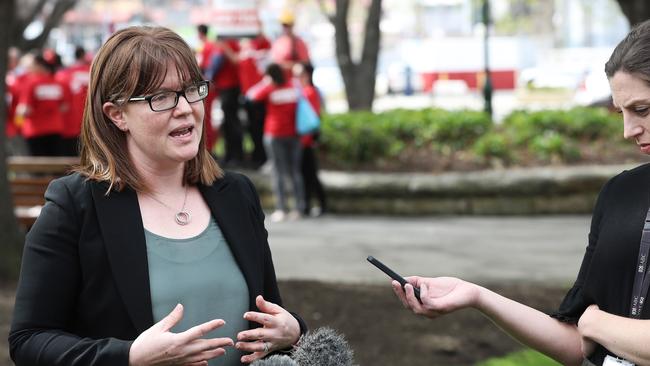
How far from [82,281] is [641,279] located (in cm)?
151

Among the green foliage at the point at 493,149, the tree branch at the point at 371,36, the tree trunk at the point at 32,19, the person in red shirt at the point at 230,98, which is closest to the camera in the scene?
the green foliage at the point at 493,149

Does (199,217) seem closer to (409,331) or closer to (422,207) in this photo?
(409,331)

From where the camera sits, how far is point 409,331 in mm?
7535

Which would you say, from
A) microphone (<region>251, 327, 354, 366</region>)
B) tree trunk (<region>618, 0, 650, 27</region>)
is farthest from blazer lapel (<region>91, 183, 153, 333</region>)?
tree trunk (<region>618, 0, 650, 27</region>)

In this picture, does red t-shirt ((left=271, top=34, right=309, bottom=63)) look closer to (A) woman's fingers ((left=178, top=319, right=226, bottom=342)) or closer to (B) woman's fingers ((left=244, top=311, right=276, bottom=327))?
(B) woman's fingers ((left=244, top=311, right=276, bottom=327))

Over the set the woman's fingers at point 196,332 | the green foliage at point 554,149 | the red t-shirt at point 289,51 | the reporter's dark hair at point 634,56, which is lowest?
the green foliage at point 554,149

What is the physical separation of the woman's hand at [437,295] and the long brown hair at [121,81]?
0.83m

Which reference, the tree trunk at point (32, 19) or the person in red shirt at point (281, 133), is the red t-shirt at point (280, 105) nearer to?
the person in red shirt at point (281, 133)

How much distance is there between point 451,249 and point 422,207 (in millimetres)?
2491

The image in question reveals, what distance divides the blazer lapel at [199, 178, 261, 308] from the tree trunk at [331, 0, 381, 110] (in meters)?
15.7

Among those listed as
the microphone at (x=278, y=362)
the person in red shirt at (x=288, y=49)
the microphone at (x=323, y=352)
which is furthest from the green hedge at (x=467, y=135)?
the microphone at (x=278, y=362)

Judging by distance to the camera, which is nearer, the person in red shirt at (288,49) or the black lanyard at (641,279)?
the black lanyard at (641,279)

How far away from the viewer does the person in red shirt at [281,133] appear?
42.9 ft

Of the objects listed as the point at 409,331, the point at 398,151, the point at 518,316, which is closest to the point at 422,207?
the point at 398,151
